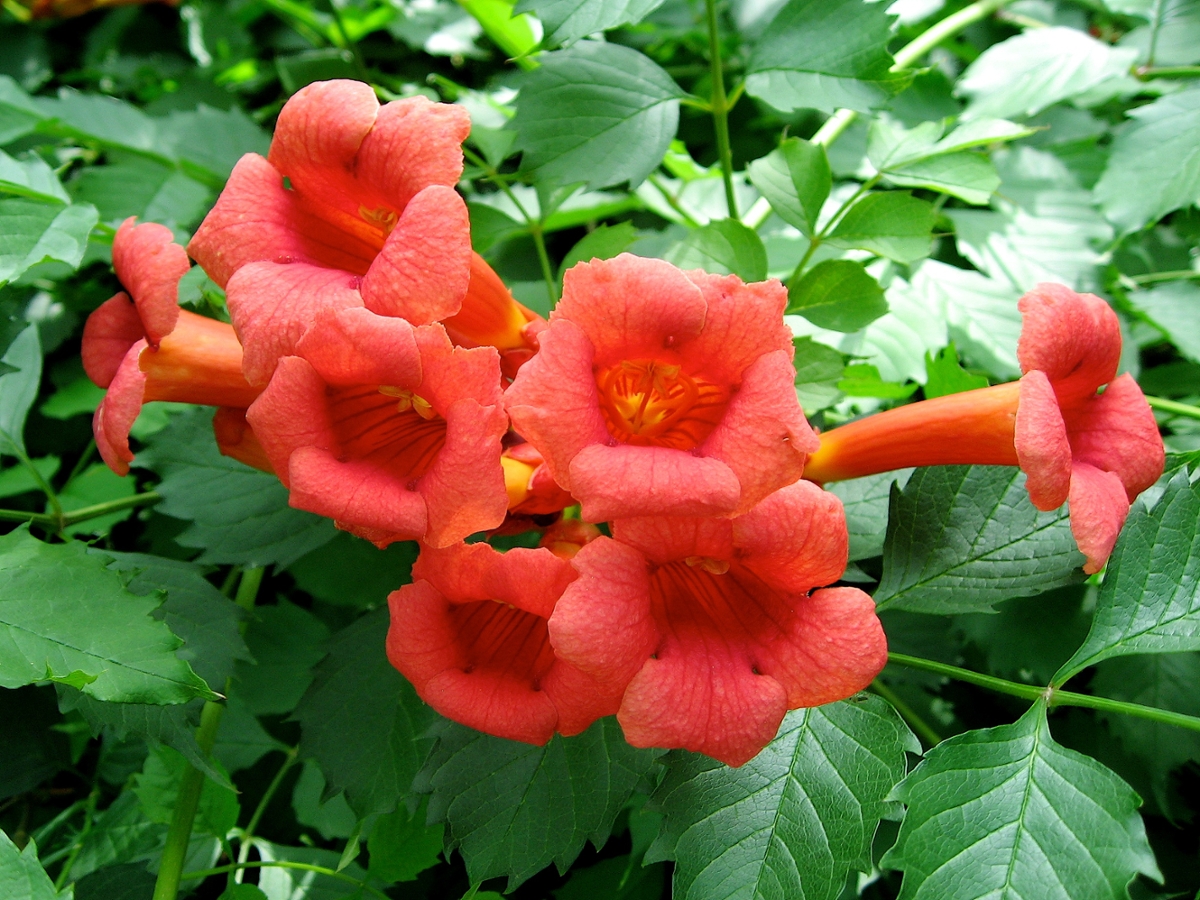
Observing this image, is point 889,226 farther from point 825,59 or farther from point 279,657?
point 279,657

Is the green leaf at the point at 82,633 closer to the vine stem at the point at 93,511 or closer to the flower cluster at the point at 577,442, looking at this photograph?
the flower cluster at the point at 577,442

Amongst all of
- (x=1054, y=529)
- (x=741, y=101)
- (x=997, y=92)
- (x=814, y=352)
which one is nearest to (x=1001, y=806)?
(x=1054, y=529)

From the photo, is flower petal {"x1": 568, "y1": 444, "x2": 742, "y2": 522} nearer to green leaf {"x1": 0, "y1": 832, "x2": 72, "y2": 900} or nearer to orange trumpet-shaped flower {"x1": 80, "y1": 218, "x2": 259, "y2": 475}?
orange trumpet-shaped flower {"x1": 80, "y1": 218, "x2": 259, "y2": 475}

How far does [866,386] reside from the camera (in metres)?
1.76

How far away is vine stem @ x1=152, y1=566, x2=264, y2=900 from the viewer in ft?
4.85

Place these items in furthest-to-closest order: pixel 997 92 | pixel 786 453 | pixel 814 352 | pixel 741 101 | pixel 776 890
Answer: pixel 741 101
pixel 997 92
pixel 814 352
pixel 776 890
pixel 786 453

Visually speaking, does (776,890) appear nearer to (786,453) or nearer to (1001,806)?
(1001,806)

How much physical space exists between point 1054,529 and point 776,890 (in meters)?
0.72

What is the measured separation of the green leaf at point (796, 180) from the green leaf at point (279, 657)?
4.39ft

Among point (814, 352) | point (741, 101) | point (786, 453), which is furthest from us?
point (741, 101)

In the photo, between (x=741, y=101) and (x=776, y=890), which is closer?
(x=776, y=890)

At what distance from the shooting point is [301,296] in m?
1.18

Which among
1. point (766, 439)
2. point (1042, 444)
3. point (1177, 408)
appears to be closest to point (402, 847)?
point (766, 439)

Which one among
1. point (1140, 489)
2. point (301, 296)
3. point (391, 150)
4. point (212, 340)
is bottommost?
point (1140, 489)
